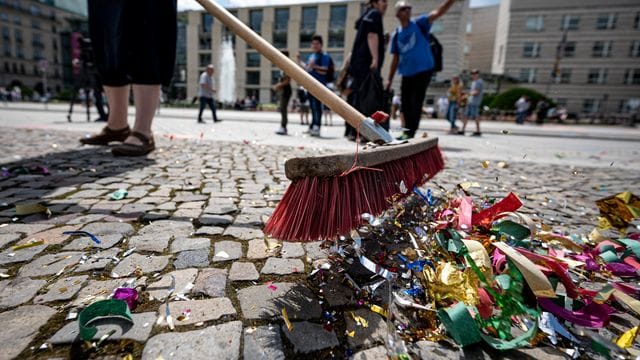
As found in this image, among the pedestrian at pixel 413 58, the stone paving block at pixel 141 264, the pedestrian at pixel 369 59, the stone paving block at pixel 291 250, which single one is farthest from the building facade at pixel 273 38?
the stone paving block at pixel 141 264

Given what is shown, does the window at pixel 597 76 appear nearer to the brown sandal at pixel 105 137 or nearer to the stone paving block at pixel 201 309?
the brown sandal at pixel 105 137

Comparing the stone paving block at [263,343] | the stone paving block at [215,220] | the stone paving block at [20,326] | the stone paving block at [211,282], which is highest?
the stone paving block at [215,220]

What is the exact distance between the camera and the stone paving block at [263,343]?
98 centimetres

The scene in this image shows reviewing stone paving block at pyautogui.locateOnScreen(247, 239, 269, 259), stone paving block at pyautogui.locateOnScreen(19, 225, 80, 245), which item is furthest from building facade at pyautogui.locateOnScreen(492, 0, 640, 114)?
stone paving block at pyautogui.locateOnScreen(19, 225, 80, 245)

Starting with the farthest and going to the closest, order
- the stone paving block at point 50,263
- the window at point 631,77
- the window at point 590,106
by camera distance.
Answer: the window at point 590,106 → the window at point 631,77 → the stone paving block at point 50,263

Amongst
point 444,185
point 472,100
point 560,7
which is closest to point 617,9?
point 560,7

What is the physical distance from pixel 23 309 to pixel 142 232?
0.69 metres

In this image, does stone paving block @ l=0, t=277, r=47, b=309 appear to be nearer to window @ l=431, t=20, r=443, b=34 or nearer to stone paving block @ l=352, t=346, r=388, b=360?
stone paving block @ l=352, t=346, r=388, b=360

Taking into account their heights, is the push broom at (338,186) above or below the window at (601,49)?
below

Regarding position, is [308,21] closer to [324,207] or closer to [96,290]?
[324,207]

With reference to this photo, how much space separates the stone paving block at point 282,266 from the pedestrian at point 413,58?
3.42 m

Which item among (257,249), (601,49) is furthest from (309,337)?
(601,49)

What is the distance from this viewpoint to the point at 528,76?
4431 cm

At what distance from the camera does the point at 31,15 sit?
66250 millimetres
